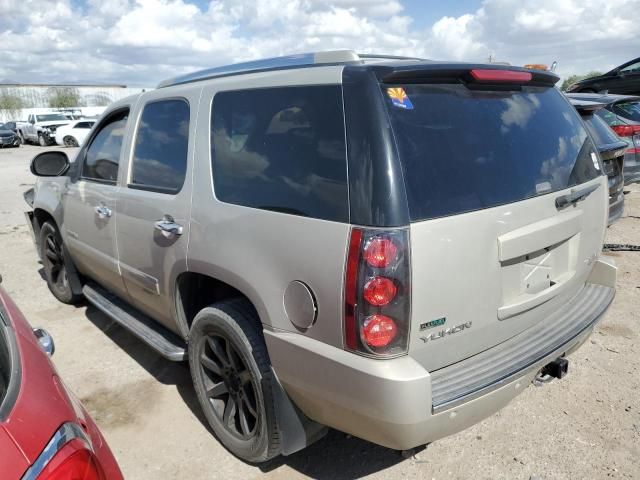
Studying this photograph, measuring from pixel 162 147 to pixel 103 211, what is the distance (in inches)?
32.5

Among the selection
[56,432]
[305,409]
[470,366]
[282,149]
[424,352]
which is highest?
[282,149]

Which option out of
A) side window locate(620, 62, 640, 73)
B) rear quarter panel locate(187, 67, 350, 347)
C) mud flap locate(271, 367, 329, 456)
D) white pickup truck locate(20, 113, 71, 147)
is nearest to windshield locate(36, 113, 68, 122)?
white pickup truck locate(20, 113, 71, 147)

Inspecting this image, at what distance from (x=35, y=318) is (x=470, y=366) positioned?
4.17 m

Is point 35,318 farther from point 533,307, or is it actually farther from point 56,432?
point 533,307

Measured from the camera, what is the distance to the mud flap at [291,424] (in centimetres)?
242

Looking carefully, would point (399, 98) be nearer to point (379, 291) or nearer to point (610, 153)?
point (379, 291)

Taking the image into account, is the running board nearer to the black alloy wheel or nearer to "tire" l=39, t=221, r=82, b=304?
the black alloy wheel

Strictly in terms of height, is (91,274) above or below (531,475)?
above

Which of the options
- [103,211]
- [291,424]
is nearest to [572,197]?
Answer: [291,424]

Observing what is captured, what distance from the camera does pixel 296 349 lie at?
221cm

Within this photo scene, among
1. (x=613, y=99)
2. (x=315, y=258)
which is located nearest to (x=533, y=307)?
(x=315, y=258)

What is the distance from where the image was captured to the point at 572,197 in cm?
262

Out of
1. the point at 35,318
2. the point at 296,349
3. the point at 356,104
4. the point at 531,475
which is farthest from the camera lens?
the point at 35,318

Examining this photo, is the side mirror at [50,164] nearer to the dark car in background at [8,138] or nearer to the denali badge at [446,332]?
the denali badge at [446,332]
